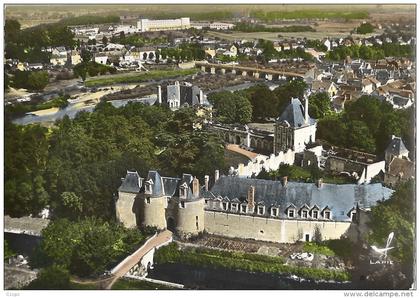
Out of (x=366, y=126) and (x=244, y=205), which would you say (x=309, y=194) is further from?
(x=366, y=126)

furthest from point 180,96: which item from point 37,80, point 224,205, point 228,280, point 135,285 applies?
point 135,285

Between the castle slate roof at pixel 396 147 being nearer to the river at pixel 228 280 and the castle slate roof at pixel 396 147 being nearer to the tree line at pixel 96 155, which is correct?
the river at pixel 228 280

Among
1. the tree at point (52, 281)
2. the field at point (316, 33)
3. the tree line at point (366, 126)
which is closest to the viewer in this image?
the tree at point (52, 281)

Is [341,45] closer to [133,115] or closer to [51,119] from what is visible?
[133,115]

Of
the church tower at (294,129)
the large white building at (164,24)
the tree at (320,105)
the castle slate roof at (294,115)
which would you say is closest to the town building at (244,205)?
the church tower at (294,129)

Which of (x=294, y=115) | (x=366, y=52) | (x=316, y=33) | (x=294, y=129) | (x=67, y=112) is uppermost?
(x=316, y=33)
